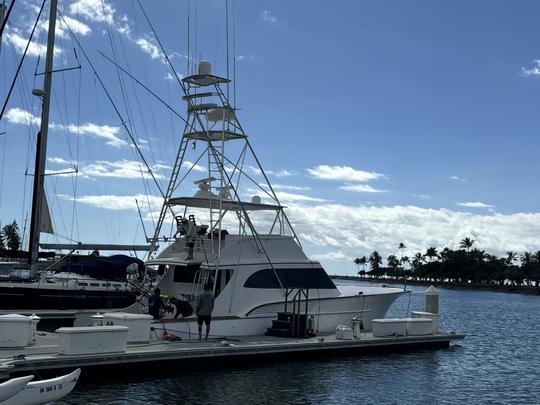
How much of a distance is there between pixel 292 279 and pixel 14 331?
779 centimetres

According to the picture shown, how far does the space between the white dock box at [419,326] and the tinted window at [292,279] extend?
2.47 metres

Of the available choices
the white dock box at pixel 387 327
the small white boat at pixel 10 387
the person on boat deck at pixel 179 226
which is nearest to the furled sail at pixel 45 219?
the person on boat deck at pixel 179 226

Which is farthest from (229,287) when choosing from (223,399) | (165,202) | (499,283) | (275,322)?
(499,283)

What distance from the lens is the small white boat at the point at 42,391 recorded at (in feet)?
32.0

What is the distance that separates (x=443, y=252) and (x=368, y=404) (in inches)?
5741

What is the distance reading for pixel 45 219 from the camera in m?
23.2

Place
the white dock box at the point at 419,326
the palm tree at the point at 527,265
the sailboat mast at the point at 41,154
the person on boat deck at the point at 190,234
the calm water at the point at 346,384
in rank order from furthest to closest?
1. the palm tree at the point at 527,265
2. the sailboat mast at the point at 41,154
3. the white dock box at the point at 419,326
4. the person on boat deck at the point at 190,234
5. the calm water at the point at 346,384

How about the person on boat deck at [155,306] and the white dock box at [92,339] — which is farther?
the person on boat deck at [155,306]

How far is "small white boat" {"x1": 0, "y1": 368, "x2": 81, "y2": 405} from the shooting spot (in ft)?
32.0

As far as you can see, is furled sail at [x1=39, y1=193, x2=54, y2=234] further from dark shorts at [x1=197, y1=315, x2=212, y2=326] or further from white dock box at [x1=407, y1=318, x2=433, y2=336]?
white dock box at [x1=407, y1=318, x2=433, y2=336]

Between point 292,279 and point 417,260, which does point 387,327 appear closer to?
point 292,279

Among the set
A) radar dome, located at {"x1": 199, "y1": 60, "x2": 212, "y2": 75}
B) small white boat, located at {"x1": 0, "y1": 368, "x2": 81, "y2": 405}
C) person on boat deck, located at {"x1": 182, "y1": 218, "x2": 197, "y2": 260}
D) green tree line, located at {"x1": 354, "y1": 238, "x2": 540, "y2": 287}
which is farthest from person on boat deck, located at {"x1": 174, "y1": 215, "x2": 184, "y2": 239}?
green tree line, located at {"x1": 354, "y1": 238, "x2": 540, "y2": 287}

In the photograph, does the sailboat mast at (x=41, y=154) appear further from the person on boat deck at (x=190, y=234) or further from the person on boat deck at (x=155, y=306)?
the person on boat deck at (x=155, y=306)

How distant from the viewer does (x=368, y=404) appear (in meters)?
12.5
